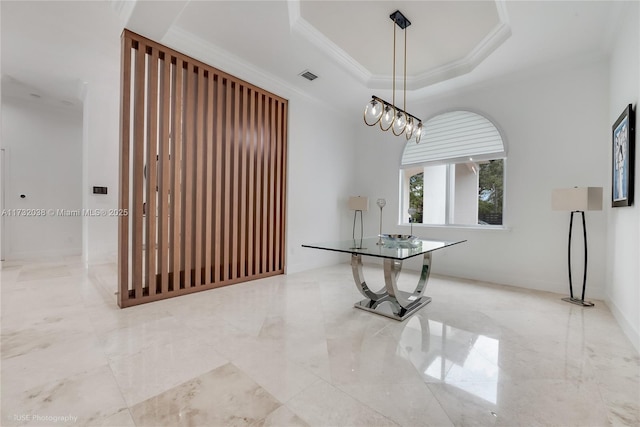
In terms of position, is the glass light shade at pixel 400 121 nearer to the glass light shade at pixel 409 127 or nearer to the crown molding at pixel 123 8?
the glass light shade at pixel 409 127

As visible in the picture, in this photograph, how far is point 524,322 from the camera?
8.66 feet

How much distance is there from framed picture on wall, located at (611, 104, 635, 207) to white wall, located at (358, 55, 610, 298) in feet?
2.21

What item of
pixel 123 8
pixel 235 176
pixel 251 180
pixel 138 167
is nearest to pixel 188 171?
pixel 138 167

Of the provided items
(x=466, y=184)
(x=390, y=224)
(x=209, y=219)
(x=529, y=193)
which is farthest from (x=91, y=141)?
(x=529, y=193)

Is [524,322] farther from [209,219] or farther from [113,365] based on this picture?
[209,219]

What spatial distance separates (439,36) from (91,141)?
5742mm

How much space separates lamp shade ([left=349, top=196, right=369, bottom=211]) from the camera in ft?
17.0

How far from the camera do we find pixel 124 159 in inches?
114

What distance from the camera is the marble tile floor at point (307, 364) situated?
4.62 feet

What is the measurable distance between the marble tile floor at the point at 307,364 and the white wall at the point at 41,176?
3.09m

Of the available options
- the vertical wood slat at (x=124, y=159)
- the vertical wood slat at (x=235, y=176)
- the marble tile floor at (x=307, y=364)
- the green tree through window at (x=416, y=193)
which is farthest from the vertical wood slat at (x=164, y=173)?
the green tree through window at (x=416, y=193)

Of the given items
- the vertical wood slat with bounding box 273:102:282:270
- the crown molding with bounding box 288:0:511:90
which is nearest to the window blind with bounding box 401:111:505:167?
the crown molding with bounding box 288:0:511:90

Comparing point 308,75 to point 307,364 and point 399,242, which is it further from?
point 307,364

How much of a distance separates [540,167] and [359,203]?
9.00ft
